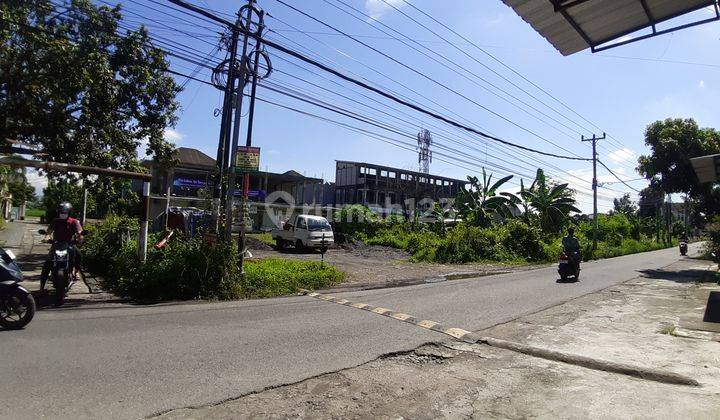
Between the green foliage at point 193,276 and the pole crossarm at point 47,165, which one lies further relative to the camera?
the green foliage at point 193,276

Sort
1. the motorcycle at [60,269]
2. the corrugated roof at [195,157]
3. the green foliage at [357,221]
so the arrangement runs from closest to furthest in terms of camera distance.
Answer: the motorcycle at [60,269], the green foliage at [357,221], the corrugated roof at [195,157]

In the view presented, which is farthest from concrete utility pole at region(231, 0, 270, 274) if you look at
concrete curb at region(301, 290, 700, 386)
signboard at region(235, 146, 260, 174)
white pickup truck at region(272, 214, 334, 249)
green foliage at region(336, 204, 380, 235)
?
green foliage at region(336, 204, 380, 235)

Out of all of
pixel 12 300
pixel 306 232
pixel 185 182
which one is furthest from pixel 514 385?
pixel 185 182

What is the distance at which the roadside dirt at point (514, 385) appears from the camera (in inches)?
169

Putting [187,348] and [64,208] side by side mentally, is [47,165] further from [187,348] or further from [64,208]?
[187,348]

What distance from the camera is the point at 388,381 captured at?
5.11m

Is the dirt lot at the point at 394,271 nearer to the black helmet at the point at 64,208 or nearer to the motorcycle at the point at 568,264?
the motorcycle at the point at 568,264

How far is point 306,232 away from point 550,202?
1689cm

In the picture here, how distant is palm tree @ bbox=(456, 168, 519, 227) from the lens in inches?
1168

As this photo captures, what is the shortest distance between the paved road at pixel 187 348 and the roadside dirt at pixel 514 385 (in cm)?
39

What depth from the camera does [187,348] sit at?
5.93 meters

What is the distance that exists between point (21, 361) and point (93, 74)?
1050cm

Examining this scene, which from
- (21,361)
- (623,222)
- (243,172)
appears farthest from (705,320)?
(623,222)

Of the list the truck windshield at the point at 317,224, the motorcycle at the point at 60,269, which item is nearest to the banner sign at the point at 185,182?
the truck windshield at the point at 317,224
